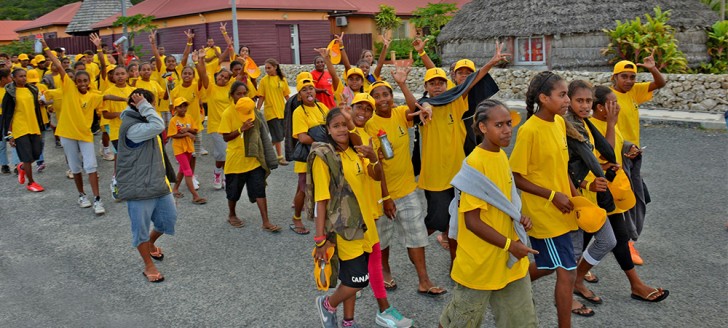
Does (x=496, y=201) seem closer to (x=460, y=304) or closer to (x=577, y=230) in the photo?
(x=460, y=304)

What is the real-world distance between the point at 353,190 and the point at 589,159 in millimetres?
1573

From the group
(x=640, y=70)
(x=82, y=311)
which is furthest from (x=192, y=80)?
(x=640, y=70)

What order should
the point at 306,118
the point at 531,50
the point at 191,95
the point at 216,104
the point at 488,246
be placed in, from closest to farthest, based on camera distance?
the point at 488,246, the point at 306,118, the point at 216,104, the point at 191,95, the point at 531,50

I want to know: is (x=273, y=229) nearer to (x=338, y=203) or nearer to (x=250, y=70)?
(x=338, y=203)

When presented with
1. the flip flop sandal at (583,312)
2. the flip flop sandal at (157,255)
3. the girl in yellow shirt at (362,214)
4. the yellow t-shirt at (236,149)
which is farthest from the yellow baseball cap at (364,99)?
the flip flop sandal at (157,255)

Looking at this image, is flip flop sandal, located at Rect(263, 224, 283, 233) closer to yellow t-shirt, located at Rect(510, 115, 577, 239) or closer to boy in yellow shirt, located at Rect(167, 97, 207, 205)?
boy in yellow shirt, located at Rect(167, 97, 207, 205)

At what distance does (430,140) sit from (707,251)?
110 inches

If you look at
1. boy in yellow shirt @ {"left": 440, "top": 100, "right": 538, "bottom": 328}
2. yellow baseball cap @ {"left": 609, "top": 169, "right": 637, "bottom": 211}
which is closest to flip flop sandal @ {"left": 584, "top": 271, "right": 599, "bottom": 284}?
yellow baseball cap @ {"left": 609, "top": 169, "right": 637, "bottom": 211}

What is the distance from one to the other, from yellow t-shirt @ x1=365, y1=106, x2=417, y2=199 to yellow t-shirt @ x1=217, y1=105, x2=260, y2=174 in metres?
2.36

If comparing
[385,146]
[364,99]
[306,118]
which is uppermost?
[364,99]

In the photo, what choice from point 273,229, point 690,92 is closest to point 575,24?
point 690,92

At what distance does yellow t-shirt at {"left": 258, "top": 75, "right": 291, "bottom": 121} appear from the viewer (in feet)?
31.8

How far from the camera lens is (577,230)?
4074mm

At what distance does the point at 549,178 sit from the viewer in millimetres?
3920
